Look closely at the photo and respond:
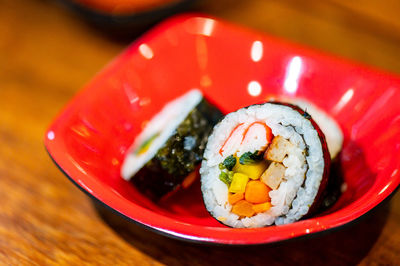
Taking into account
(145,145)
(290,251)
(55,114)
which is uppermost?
(290,251)

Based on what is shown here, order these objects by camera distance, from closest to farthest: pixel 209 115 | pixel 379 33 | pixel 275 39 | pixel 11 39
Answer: pixel 209 115
pixel 275 39
pixel 379 33
pixel 11 39

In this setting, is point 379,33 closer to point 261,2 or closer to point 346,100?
point 261,2

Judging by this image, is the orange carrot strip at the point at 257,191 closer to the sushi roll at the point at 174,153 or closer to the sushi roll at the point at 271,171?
the sushi roll at the point at 271,171

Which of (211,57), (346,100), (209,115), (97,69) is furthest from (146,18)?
(346,100)

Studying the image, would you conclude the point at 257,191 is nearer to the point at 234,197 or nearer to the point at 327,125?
the point at 234,197

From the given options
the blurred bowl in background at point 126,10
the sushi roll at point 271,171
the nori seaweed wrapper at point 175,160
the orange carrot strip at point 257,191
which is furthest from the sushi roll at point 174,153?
the blurred bowl in background at point 126,10

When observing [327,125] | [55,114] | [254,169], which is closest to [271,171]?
[254,169]
